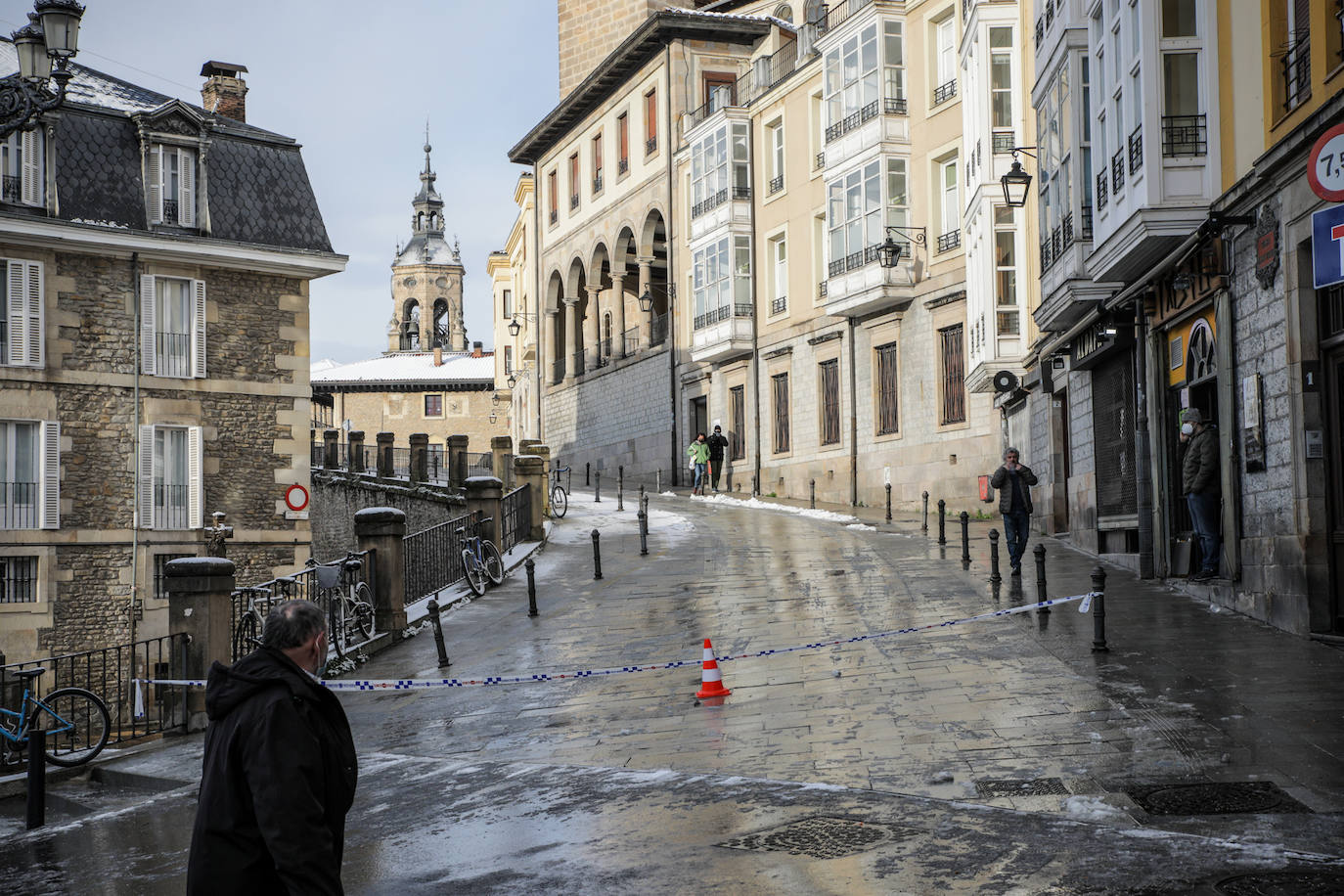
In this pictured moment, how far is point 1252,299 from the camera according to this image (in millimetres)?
13266

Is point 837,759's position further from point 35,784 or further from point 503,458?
point 503,458

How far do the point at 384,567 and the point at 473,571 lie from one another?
3604mm

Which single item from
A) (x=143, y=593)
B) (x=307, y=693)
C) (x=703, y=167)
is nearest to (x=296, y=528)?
(x=143, y=593)

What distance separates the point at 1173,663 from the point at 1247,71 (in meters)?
6.08

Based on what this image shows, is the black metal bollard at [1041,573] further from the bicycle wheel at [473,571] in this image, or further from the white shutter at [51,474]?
the white shutter at [51,474]

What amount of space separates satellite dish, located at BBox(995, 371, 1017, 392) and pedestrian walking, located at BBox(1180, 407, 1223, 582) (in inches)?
441

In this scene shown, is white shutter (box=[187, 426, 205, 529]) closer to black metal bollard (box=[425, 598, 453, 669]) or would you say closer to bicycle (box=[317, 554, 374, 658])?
bicycle (box=[317, 554, 374, 658])

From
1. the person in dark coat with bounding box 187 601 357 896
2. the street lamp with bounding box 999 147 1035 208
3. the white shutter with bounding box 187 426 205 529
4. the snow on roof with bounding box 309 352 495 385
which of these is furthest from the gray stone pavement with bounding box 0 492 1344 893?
the snow on roof with bounding box 309 352 495 385

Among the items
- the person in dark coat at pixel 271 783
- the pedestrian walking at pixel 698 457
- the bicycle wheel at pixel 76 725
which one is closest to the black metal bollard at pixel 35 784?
the bicycle wheel at pixel 76 725

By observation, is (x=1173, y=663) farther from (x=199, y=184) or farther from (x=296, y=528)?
(x=199, y=184)

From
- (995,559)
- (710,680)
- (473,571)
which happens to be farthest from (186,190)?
(710,680)

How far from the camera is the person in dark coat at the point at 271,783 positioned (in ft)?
13.9

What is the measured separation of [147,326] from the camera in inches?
1049

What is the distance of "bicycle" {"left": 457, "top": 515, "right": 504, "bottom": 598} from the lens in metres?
21.0
